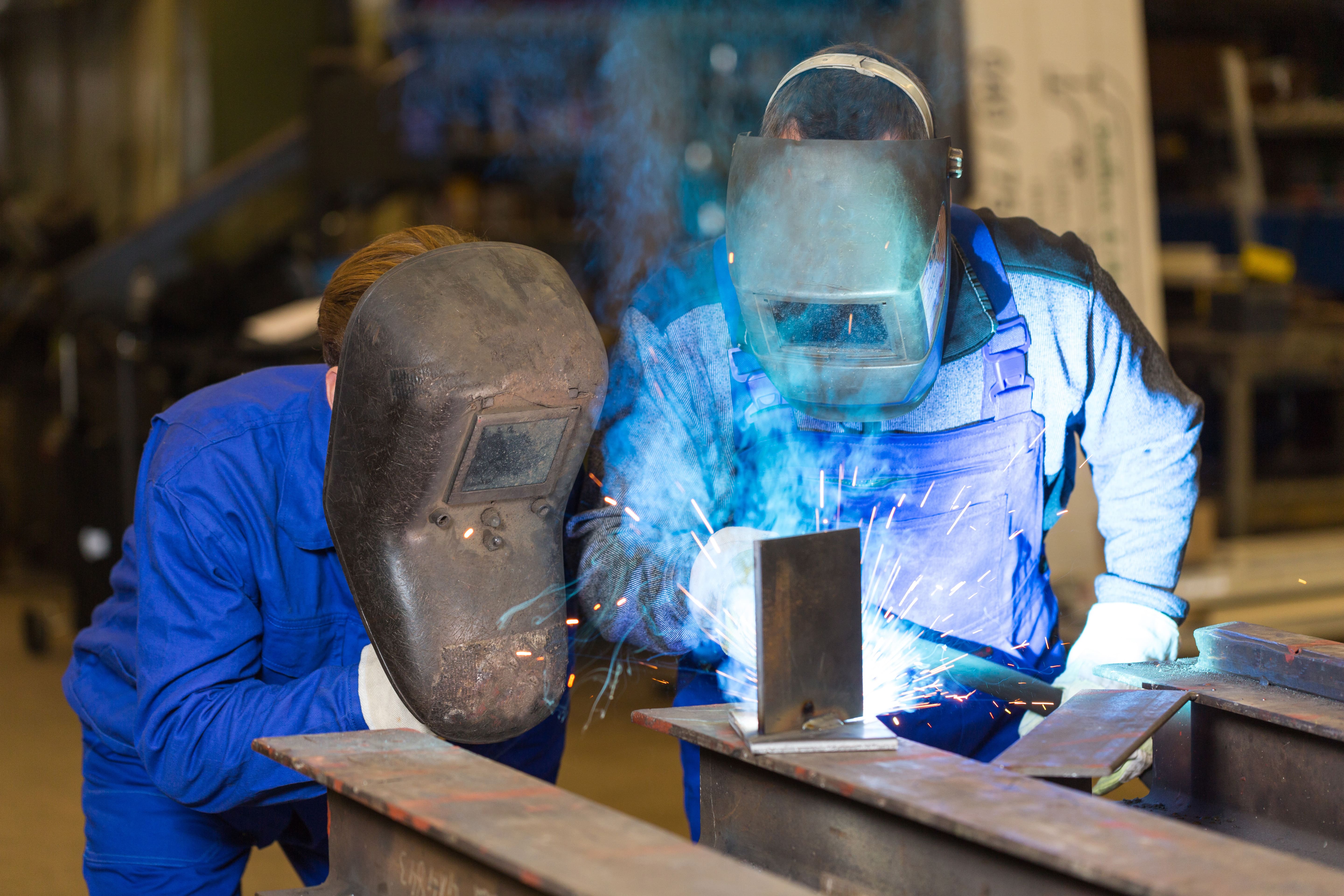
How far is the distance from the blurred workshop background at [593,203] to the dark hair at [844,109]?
1.94 metres

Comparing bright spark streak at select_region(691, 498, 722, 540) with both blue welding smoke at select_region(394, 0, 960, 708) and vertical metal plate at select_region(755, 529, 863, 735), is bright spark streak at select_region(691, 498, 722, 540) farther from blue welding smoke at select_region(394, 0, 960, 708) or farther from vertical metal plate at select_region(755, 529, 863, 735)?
blue welding smoke at select_region(394, 0, 960, 708)

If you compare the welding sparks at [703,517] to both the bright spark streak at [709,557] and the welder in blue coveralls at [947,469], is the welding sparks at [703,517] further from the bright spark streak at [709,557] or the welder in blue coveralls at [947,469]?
the bright spark streak at [709,557]

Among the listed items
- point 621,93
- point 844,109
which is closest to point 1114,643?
point 844,109

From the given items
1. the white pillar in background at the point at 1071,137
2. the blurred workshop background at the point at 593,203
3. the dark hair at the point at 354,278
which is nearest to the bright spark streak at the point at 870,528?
the dark hair at the point at 354,278

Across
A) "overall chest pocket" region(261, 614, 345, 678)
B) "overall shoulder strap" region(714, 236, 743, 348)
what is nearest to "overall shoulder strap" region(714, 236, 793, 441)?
"overall shoulder strap" region(714, 236, 743, 348)

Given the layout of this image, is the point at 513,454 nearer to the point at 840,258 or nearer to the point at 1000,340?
Answer: the point at 840,258

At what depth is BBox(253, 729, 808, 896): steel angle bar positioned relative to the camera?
1038 millimetres

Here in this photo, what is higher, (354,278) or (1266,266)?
(1266,266)

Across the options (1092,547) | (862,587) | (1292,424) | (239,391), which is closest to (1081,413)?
(862,587)

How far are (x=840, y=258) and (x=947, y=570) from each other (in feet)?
1.92

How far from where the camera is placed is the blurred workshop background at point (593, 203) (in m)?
4.32

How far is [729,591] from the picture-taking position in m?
1.55

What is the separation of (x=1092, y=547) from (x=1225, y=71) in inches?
107

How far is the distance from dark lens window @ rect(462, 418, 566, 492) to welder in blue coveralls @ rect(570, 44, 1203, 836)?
274 mm
